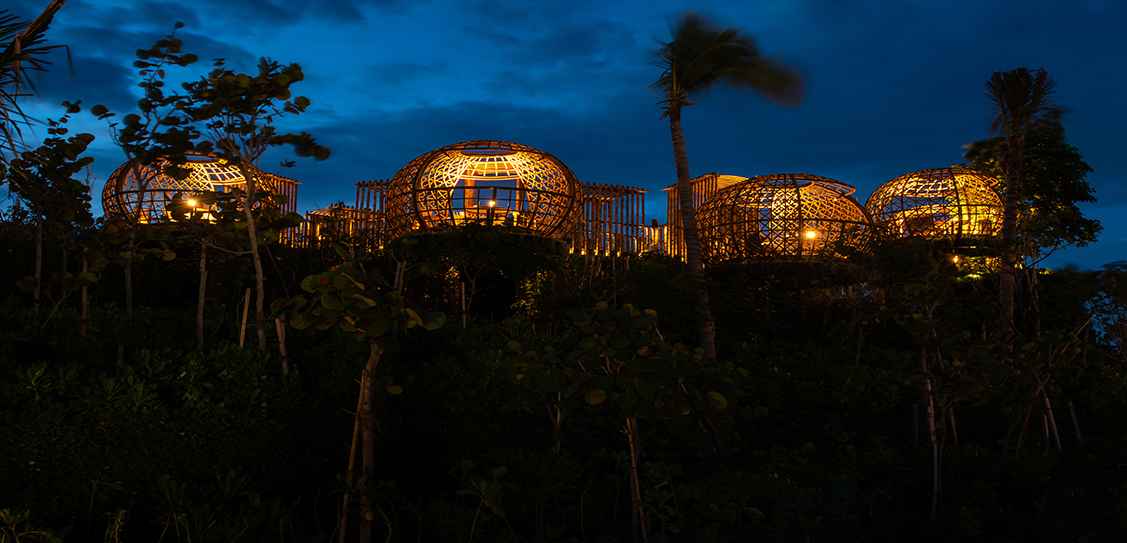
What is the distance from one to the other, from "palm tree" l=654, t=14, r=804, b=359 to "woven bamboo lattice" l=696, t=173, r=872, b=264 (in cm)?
266

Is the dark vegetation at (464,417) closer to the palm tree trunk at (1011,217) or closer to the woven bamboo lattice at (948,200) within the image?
the palm tree trunk at (1011,217)

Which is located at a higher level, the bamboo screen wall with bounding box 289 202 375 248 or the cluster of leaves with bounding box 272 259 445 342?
the bamboo screen wall with bounding box 289 202 375 248

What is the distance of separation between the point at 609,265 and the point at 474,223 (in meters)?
2.68

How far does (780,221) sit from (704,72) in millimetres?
3809

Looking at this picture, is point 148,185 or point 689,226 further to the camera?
point 148,185

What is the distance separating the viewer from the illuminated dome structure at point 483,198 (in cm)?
1209

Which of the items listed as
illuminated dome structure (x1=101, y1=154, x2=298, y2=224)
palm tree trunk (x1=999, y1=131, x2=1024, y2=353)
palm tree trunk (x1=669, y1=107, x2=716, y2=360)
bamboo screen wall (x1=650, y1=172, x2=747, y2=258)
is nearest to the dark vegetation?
palm tree trunk (x1=999, y1=131, x2=1024, y2=353)

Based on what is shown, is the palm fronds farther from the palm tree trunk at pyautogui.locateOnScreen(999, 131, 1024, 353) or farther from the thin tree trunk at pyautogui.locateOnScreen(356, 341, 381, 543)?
the thin tree trunk at pyautogui.locateOnScreen(356, 341, 381, 543)

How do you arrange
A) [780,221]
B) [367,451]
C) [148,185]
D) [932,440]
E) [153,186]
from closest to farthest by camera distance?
1. [367,451]
2. [932,440]
3. [148,185]
4. [780,221]
5. [153,186]

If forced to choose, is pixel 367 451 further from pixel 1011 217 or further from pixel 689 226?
pixel 1011 217

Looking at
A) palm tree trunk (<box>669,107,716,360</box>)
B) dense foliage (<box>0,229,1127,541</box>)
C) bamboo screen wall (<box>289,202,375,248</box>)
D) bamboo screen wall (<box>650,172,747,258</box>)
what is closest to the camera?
dense foliage (<box>0,229,1127,541</box>)

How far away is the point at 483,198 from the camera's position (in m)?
12.8

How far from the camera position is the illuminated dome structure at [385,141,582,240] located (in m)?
12.1

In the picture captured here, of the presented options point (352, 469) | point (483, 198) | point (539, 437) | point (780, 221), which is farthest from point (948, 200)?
point (352, 469)
